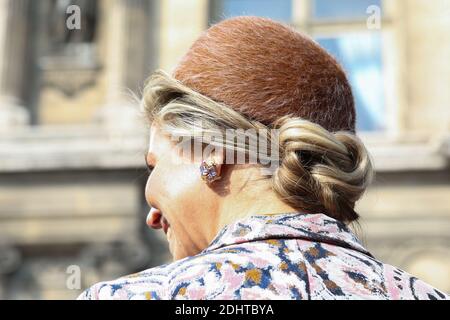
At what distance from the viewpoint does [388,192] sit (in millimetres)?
6434

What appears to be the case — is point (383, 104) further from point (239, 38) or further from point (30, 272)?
point (239, 38)

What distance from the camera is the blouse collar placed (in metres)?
1.00

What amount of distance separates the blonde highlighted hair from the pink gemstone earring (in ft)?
0.12

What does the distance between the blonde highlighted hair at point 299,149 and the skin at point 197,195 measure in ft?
0.08

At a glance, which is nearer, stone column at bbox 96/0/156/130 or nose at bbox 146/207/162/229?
nose at bbox 146/207/162/229

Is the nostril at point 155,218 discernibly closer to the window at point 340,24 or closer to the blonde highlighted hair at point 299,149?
the blonde highlighted hair at point 299,149

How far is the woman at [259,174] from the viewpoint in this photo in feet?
3.11

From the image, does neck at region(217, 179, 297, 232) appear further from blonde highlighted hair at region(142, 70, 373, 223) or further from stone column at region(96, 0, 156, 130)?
stone column at region(96, 0, 156, 130)

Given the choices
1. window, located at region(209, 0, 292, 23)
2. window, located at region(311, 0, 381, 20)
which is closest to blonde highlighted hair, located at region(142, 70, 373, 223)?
window, located at region(209, 0, 292, 23)

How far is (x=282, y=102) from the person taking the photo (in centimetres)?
109

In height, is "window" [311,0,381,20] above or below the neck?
above

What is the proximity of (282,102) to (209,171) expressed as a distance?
130 mm

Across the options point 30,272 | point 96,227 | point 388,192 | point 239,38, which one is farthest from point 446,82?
point 239,38

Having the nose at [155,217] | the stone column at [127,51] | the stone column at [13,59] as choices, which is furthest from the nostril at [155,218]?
the stone column at [13,59]
